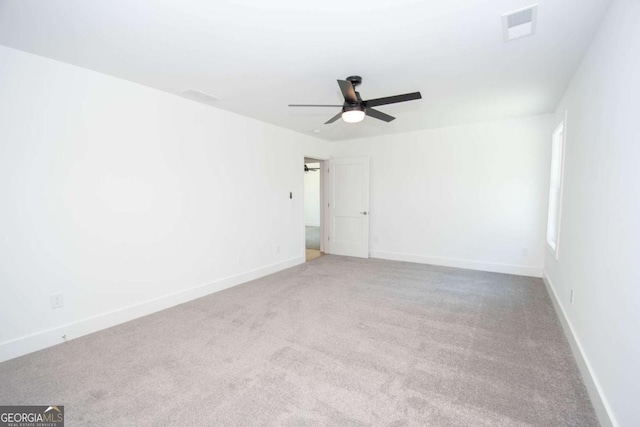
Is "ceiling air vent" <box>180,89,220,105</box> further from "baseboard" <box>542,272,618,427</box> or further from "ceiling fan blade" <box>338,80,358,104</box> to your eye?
"baseboard" <box>542,272,618,427</box>

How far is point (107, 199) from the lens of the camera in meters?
2.98

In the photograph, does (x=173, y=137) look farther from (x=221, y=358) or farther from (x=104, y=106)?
(x=221, y=358)

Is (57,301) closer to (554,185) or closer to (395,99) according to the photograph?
(395,99)

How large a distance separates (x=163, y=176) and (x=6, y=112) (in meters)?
1.34

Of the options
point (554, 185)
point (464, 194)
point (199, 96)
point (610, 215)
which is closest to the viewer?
point (610, 215)

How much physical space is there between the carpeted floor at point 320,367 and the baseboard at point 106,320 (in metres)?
0.10

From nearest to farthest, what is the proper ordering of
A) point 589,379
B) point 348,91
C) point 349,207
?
point 589,379 → point 348,91 → point 349,207

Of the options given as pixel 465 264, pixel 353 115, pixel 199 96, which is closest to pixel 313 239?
pixel 465 264

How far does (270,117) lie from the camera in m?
4.47

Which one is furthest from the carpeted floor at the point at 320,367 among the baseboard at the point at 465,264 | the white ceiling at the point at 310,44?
the white ceiling at the point at 310,44

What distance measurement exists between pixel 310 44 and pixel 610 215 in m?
2.37

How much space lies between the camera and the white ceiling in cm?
192

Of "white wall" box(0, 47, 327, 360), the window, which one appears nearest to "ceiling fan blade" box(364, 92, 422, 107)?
"white wall" box(0, 47, 327, 360)

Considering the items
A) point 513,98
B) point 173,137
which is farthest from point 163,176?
point 513,98
